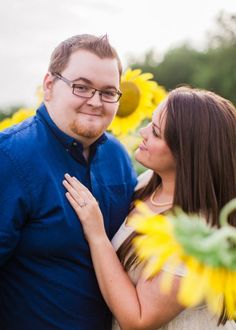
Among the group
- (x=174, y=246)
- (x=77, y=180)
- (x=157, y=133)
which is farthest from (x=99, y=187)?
(x=174, y=246)

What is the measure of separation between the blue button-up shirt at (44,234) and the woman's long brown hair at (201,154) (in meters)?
0.21

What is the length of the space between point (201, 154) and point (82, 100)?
1.60ft

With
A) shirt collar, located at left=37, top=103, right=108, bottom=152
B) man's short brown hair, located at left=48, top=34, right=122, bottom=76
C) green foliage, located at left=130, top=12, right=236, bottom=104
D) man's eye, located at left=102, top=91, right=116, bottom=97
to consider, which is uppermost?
man's short brown hair, located at left=48, top=34, right=122, bottom=76

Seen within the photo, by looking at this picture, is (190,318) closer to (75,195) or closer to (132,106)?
(75,195)

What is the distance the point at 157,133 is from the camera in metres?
2.46

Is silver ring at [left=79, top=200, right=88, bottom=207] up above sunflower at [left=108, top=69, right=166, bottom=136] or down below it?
above

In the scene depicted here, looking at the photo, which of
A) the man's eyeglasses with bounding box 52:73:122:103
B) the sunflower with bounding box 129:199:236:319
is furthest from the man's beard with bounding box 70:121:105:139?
the sunflower with bounding box 129:199:236:319

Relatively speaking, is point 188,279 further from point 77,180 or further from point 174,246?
point 77,180

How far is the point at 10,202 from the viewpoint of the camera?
2.23 meters

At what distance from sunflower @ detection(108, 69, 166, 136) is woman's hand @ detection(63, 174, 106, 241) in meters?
1.84

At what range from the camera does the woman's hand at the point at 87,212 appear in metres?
2.34

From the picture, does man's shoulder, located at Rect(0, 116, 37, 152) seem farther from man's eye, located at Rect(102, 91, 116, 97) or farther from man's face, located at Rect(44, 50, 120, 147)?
man's eye, located at Rect(102, 91, 116, 97)

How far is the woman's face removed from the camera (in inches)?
95.9

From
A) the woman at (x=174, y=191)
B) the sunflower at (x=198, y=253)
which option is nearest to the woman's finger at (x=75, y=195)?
the woman at (x=174, y=191)
